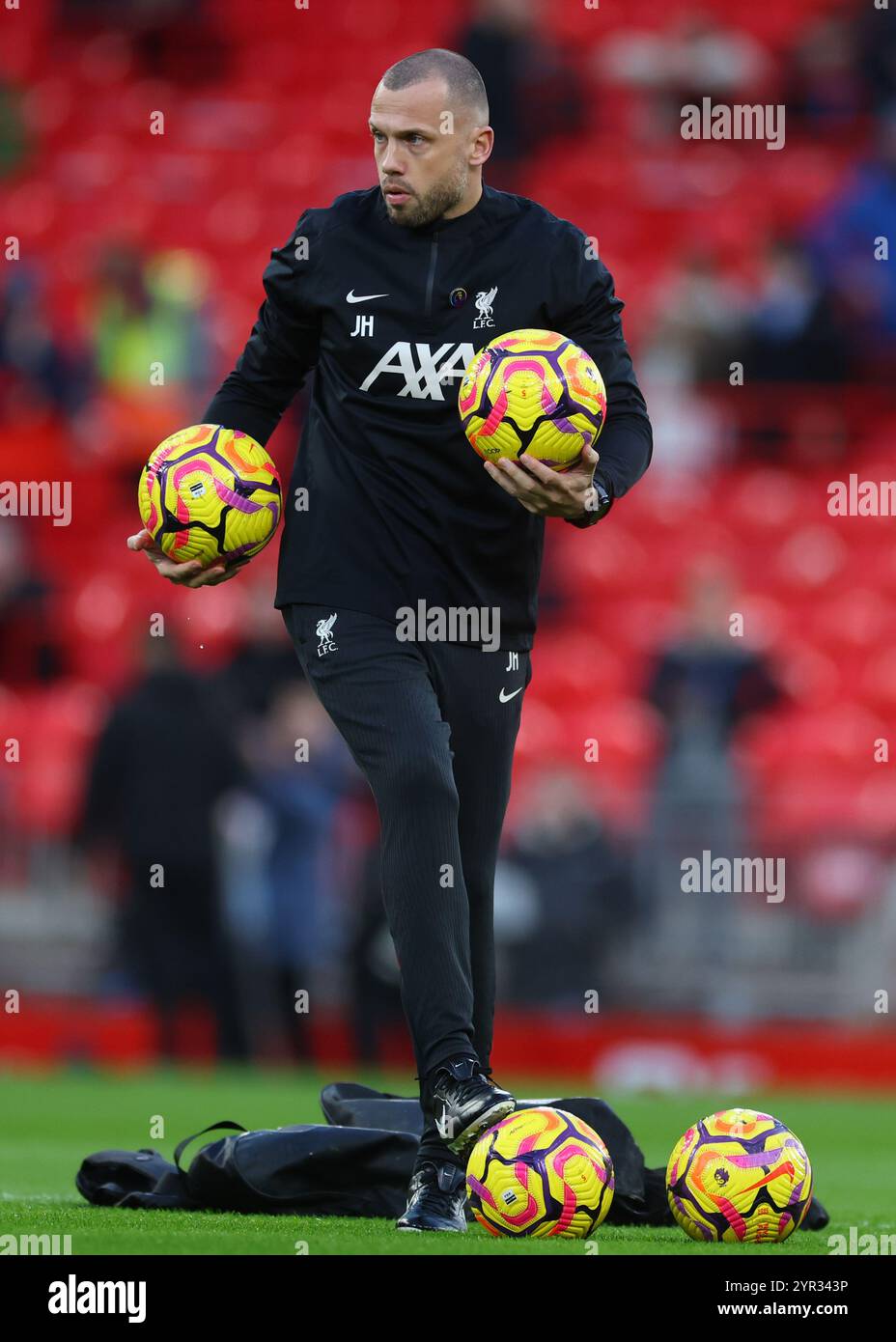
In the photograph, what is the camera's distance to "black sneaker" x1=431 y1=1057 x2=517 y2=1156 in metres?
5.39

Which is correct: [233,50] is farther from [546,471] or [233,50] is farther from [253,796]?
[546,471]

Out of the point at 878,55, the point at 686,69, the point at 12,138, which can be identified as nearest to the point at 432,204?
the point at 878,55

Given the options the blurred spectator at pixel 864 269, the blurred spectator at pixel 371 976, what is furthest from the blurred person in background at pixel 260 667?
the blurred spectator at pixel 864 269

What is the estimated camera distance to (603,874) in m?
13.3

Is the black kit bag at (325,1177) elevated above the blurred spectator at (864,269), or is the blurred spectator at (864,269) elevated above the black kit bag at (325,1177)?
the blurred spectator at (864,269)

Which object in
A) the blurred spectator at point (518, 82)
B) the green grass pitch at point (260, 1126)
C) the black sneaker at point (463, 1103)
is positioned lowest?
the green grass pitch at point (260, 1126)

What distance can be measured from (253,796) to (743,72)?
29.2ft

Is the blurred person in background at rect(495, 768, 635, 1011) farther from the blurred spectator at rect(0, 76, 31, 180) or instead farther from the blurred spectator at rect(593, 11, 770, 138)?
the blurred spectator at rect(0, 76, 31, 180)

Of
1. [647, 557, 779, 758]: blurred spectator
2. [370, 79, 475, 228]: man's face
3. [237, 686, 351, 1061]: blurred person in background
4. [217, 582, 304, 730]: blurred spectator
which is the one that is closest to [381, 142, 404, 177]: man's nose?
[370, 79, 475, 228]: man's face

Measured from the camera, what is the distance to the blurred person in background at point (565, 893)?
13211mm

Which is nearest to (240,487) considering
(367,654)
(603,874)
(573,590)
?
(367,654)

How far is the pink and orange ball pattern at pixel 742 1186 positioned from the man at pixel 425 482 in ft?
1.72

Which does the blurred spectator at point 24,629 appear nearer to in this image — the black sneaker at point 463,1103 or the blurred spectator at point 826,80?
the blurred spectator at point 826,80

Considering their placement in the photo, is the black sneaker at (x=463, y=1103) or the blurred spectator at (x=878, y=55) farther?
the blurred spectator at (x=878, y=55)
